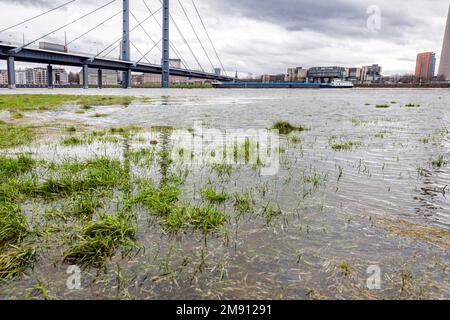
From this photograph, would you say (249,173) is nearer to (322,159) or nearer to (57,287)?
(322,159)

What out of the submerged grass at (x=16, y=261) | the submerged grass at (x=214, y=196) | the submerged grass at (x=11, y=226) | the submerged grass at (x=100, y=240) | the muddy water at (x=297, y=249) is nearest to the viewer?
the muddy water at (x=297, y=249)

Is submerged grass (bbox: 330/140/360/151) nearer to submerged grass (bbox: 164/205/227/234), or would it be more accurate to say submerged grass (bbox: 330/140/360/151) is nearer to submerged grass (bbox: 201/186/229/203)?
submerged grass (bbox: 201/186/229/203)

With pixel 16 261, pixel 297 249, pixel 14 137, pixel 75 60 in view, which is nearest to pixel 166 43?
pixel 75 60

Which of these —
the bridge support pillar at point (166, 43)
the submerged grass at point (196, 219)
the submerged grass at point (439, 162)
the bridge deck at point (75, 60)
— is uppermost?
the bridge support pillar at point (166, 43)

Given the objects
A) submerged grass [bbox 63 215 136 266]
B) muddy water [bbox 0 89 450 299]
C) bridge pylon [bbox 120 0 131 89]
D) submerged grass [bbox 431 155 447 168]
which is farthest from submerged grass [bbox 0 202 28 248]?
bridge pylon [bbox 120 0 131 89]

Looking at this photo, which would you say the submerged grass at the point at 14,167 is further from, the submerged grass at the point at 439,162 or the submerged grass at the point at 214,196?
the submerged grass at the point at 439,162

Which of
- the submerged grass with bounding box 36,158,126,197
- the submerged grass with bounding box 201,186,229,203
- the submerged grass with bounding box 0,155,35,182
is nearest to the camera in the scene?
the submerged grass with bounding box 201,186,229,203

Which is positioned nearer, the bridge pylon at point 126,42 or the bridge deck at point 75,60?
the bridge deck at point 75,60

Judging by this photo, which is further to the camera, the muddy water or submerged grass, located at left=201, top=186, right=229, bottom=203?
submerged grass, located at left=201, top=186, right=229, bottom=203

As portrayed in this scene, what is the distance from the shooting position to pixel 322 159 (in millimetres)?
11578

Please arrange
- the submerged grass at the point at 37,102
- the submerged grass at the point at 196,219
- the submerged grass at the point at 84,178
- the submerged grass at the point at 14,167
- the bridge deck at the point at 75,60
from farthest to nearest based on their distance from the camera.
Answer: the bridge deck at the point at 75,60 < the submerged grass at the point at 37,102 < the submerged grass at the point at 14,167 < the submerged grass at the point at 84,178 < the submerged grass at the point at 196,219

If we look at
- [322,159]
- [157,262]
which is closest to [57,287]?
[157,262]

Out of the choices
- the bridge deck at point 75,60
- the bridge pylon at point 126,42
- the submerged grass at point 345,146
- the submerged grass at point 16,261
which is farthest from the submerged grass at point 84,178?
the bridge pylon at point 126,42

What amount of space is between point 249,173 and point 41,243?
5773mm
